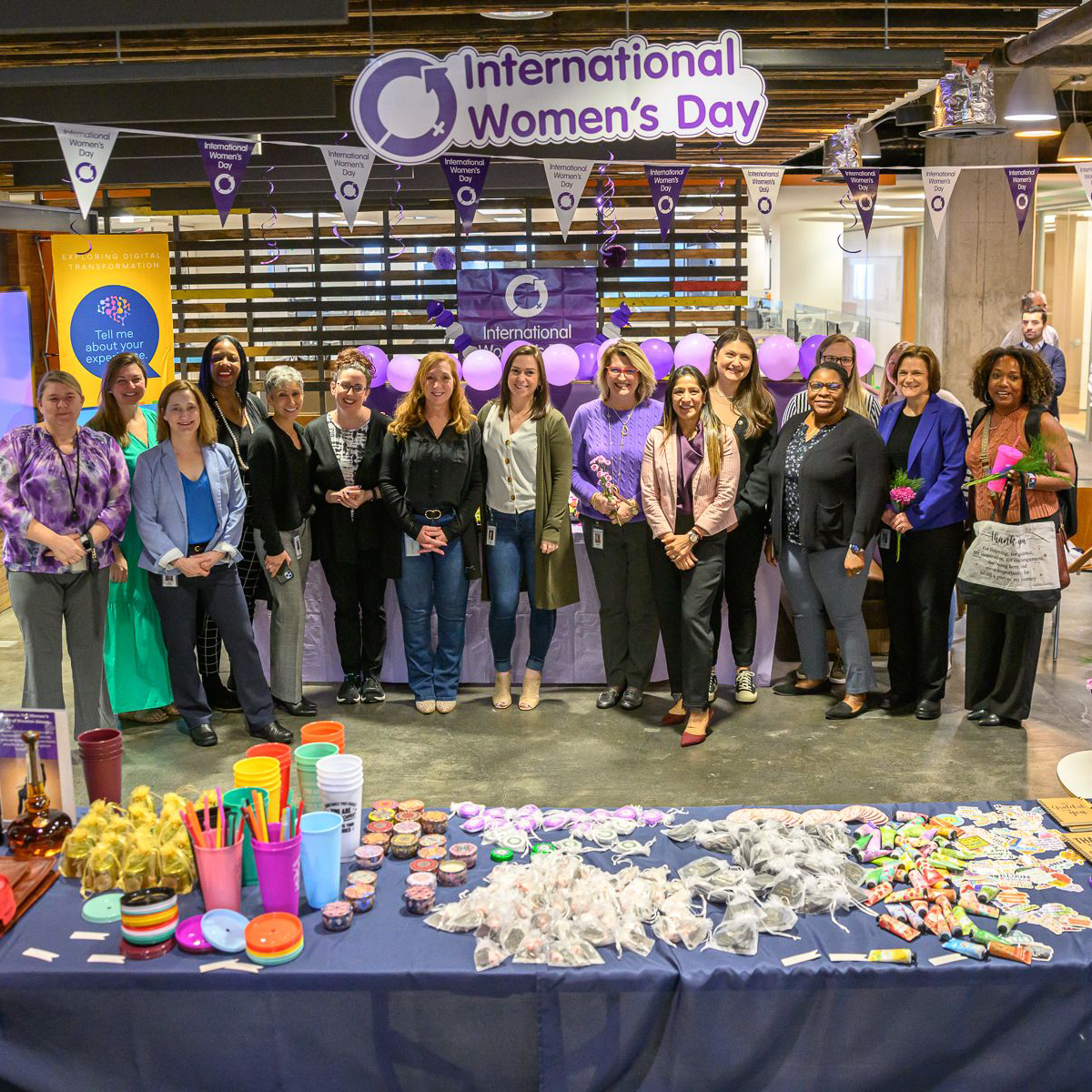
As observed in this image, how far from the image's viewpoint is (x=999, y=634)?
211 inches

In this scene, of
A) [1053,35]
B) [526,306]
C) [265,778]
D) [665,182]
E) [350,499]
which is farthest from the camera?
[526,306]

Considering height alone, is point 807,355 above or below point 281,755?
above

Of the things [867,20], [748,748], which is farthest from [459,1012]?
[867,20]

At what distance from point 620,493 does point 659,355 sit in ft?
6.82

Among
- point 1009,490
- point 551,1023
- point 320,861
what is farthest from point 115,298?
point 551,1023

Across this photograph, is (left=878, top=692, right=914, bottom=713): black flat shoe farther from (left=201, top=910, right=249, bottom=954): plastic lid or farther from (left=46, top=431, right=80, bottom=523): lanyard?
(left=201, top=910, right=249, bottom=954): plastic lid

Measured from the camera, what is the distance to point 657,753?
5.17 metres

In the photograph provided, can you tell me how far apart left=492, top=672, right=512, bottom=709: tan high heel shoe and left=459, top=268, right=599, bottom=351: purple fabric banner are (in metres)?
2.66

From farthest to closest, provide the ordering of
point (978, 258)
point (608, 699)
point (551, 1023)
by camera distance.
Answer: point (978, 258) < point (608, 699) < point (551, 1023)

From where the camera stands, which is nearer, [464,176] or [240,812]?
[240,812]

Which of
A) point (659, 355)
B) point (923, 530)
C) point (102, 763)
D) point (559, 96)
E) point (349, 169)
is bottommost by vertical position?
point (102, 763)

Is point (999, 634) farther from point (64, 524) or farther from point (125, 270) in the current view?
point (125, 270)

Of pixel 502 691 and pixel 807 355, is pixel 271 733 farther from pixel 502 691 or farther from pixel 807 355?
pixel 807 355

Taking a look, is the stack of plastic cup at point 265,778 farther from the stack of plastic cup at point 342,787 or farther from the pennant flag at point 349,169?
the pennant flag at point 349,169
